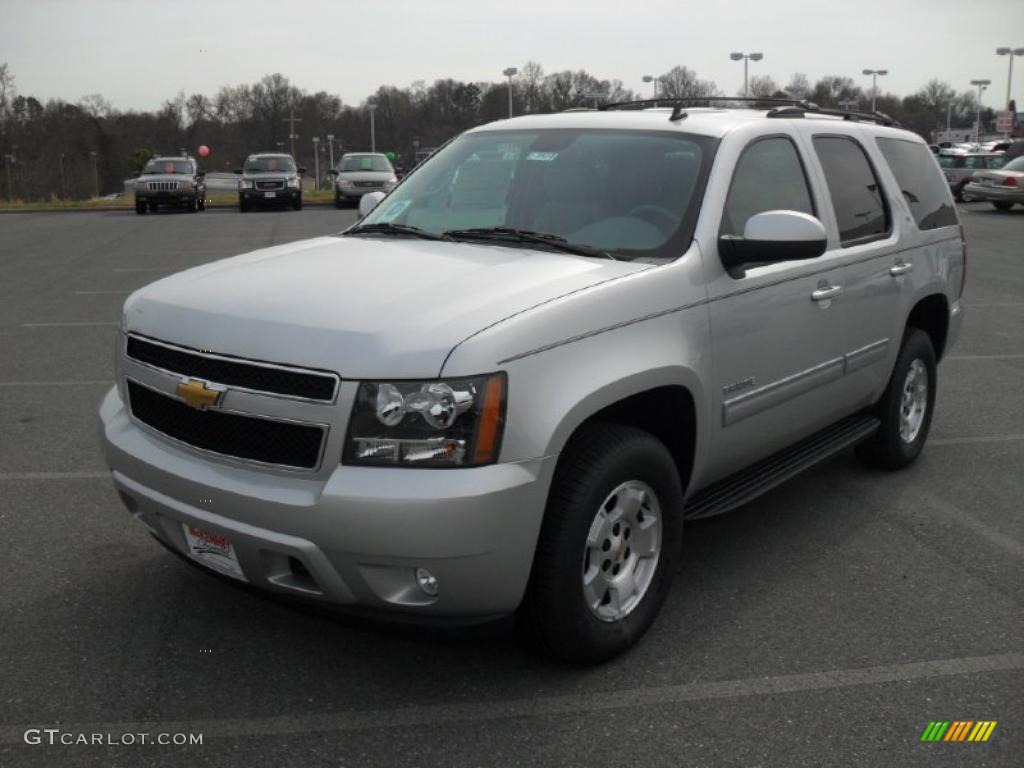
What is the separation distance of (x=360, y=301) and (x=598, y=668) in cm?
→ 145

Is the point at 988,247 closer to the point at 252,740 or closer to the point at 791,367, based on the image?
the point at 791,367

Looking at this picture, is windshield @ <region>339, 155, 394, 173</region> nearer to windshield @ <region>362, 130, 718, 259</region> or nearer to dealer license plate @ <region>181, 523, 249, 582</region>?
windshield @ <region>362, 130, 718, 259</region>

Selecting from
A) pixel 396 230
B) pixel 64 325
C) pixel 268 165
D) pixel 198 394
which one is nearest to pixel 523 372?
pixel 198 394

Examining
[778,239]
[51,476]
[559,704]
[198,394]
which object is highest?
[778,239]

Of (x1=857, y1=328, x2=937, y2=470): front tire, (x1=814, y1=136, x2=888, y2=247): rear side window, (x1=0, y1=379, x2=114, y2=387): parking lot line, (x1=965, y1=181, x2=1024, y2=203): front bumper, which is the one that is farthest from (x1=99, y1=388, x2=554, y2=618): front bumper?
(x1=965, y1=181, x2=1024, y2=203): front bumper

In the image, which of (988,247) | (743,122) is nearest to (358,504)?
(743,122)

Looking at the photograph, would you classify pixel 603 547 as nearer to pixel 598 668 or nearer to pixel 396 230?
pixel 598 668

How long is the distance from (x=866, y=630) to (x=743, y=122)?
2.09 m

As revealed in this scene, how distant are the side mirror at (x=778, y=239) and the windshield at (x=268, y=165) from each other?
30.0m

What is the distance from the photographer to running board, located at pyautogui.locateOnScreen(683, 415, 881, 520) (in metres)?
4.02

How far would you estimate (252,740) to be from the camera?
3004 mm

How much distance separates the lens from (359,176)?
32062 mm

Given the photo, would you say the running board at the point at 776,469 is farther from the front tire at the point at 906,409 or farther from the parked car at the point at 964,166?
the parked car at the point at 964,166

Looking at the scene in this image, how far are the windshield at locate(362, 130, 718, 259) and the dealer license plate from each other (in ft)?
5.56
